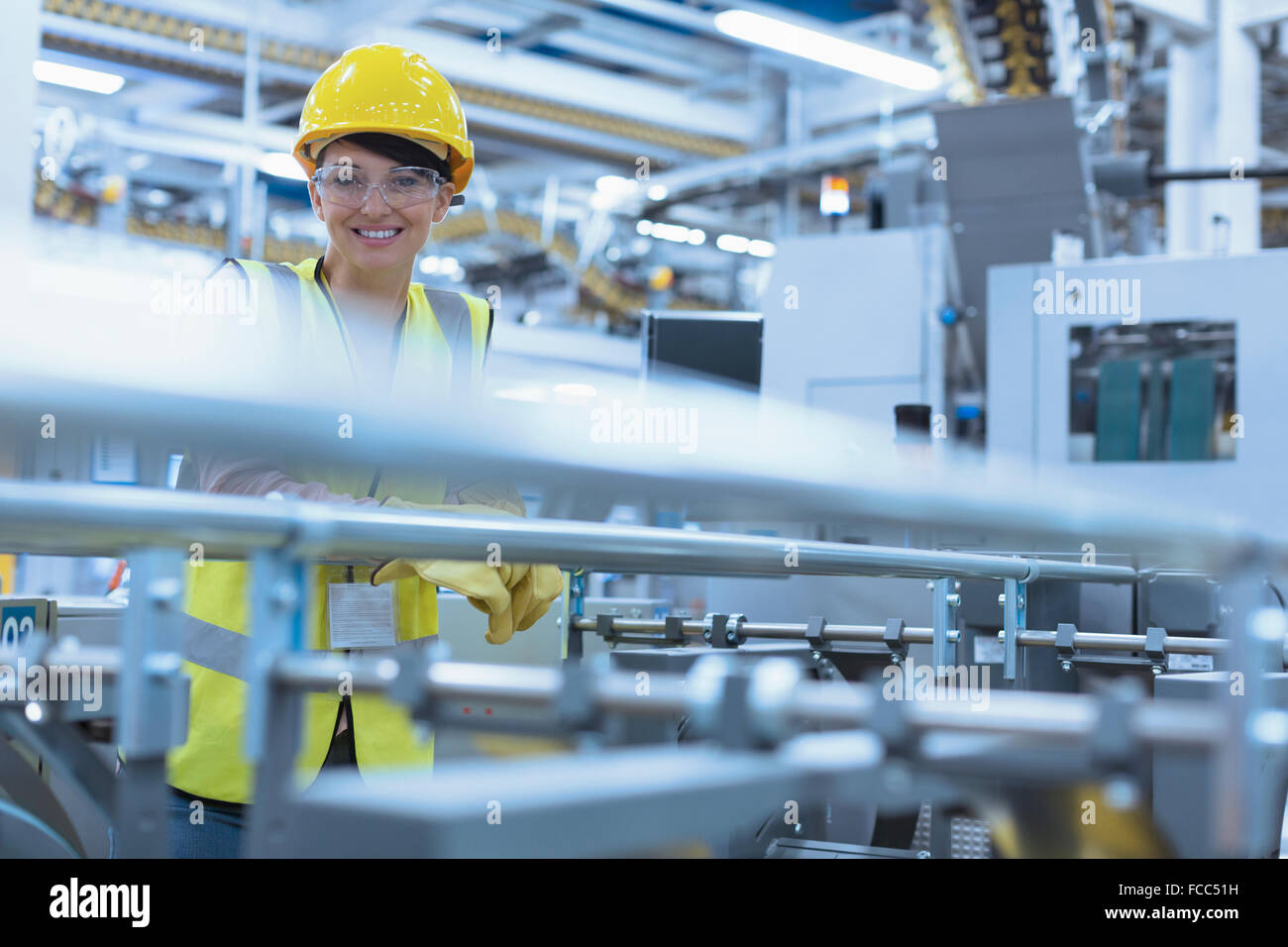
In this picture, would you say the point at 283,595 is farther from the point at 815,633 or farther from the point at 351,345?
the point at 815,633

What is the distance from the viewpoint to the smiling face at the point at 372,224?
5.49 feet

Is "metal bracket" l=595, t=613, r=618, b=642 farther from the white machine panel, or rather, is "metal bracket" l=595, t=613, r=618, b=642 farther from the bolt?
the bolt

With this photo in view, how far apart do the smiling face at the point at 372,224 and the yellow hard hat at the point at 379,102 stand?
35 mm

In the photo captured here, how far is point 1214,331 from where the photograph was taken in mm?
3863

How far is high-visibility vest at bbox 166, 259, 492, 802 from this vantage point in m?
1.45

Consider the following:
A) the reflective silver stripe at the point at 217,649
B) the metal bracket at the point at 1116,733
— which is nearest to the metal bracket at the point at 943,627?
the reflective silver stripe at the point at 217,649

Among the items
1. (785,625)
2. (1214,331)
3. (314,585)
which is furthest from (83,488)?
(1214,331)

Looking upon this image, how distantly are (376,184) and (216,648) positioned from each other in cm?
64

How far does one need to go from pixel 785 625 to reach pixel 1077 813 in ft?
5.01

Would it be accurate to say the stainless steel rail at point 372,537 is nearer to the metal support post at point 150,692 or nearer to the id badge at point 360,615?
the metal support post at point 150,692

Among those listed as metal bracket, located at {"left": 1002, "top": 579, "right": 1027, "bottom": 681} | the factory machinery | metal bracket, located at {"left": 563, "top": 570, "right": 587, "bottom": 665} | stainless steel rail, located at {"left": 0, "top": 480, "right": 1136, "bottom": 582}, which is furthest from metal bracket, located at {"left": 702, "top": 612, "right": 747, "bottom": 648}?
the factory machinery

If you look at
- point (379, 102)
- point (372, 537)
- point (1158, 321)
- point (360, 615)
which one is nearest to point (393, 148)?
point (379, 102)

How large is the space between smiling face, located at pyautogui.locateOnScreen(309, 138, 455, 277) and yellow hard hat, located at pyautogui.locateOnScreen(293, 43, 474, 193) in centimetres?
4

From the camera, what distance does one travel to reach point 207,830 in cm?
148
